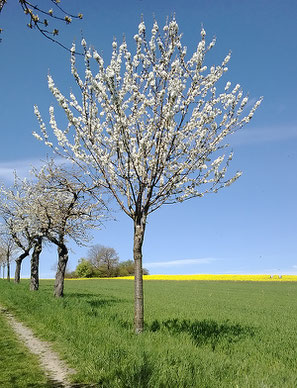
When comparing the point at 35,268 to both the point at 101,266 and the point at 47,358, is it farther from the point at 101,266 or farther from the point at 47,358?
the point at 101,266

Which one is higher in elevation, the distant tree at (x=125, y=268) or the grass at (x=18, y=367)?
the grass at (x=18, y=367)

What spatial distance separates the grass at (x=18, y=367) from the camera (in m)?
7.16

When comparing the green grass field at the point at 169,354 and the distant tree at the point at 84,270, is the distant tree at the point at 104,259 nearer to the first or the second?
the distant tree at the point at 84,270

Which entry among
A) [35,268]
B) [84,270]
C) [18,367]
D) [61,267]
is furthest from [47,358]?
[84,270]

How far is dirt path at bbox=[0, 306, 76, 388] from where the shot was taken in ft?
24.3

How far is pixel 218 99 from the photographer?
10.4 meters

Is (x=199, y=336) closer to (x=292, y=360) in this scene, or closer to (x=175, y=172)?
(x=292, y=360)

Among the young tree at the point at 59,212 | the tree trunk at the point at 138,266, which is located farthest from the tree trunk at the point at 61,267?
the tree trunk at the point at 138,266

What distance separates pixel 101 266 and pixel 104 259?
8.28ft

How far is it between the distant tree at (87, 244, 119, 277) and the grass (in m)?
99.9

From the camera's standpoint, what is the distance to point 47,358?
8867mm

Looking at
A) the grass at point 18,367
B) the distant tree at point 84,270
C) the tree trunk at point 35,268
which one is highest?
the tree trunk at point 35,268

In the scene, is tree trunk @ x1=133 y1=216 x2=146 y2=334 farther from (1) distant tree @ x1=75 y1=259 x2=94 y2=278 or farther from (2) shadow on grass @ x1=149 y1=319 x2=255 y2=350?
(1) distant tree @ x1=75 y1=259 x2=94 y2=278

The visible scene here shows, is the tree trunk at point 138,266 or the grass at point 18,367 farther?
the tree trunk at point 138,266
